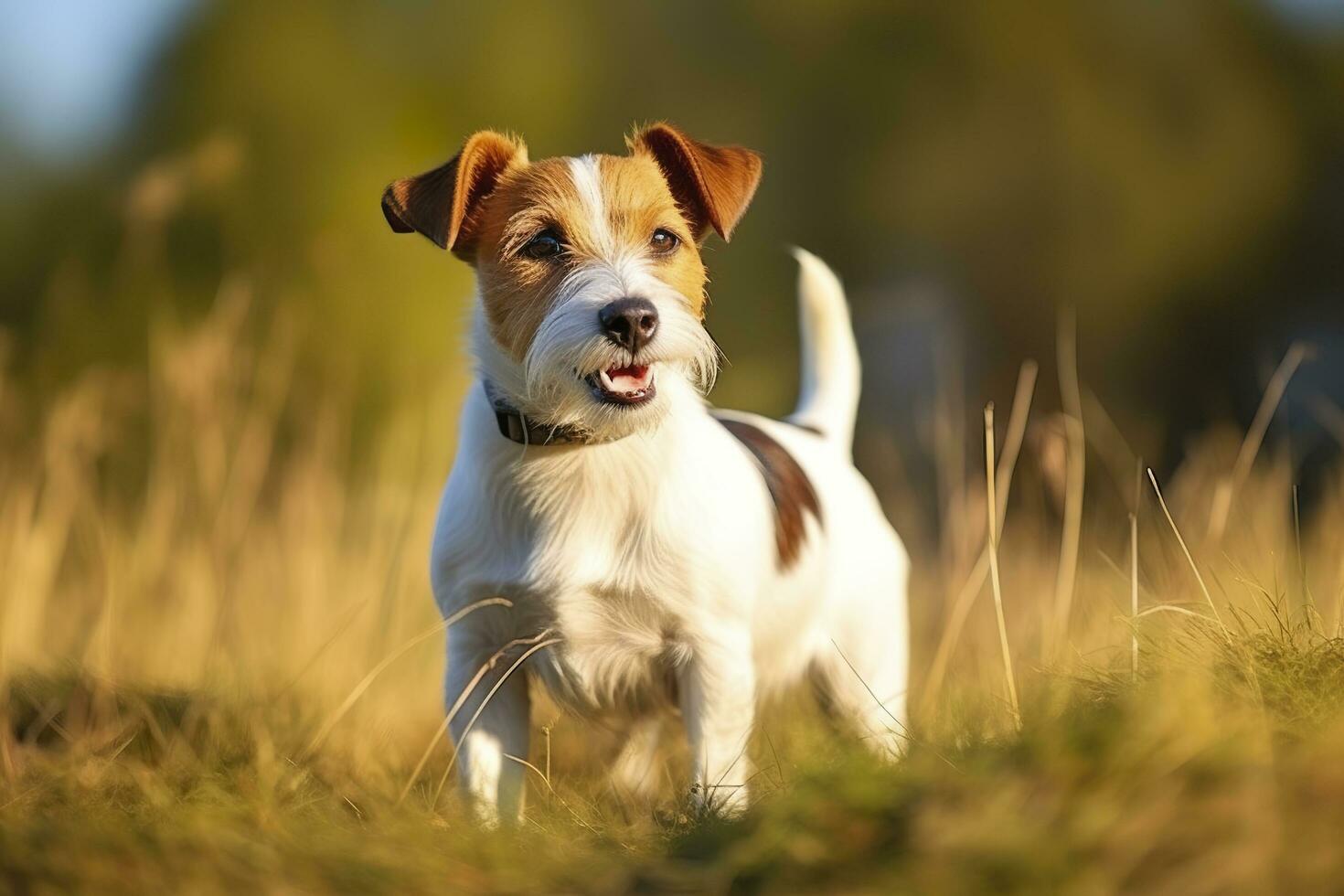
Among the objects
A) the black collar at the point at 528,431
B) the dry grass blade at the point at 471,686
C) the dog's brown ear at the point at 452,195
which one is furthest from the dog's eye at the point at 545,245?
the dry grass blade at the point at 471,686

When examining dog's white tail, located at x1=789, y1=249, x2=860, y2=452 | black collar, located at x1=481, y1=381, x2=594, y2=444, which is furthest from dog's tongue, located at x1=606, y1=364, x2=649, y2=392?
dog's white tail, located at x1=789, y1=249, x2=860, y2=452

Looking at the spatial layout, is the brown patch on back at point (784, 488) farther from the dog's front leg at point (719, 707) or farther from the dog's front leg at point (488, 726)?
the dog's front leg at point (488, 726)

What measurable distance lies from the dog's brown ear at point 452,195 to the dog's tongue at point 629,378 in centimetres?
50

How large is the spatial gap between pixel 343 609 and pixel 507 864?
314 cm

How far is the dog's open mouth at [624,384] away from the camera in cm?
294

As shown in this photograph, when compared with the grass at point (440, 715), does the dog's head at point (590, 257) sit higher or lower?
higher

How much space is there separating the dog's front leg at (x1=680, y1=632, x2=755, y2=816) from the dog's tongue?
0.60 m

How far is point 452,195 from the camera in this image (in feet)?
10.4

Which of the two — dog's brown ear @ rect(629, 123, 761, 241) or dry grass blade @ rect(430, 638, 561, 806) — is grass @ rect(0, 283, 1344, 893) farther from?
dog's brown ear @ rect(629, 123, 761, 241)

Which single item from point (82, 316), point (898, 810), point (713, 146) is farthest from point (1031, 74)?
point (898, 810)

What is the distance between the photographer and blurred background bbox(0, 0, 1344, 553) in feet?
31.5

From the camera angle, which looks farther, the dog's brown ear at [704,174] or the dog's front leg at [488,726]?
the dog's brown ear at [704,174]

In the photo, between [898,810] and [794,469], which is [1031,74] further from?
[898,810]

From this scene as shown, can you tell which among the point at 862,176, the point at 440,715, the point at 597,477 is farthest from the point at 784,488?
the point at 862,176
